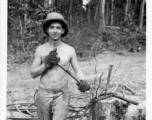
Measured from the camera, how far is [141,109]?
2.38m

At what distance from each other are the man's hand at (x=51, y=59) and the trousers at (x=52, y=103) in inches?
10.8

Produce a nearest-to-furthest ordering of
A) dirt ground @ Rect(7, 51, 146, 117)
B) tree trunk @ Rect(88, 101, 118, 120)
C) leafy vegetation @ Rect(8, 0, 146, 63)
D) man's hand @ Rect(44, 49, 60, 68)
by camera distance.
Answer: man's hand @ Rect(44, 49, 60, 68), tree trunk @ Rect(88, 101, 118, 120), dirt ground @ Rect(7, 51, 146, 117), leafy vegetation @ Rect(8, 0, 146, 63)

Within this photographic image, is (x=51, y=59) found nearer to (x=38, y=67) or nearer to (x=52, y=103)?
(x=38, y=67)

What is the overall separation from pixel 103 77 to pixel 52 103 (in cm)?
342

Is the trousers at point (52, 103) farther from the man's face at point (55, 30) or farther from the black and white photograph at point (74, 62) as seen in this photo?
the man's face at point (55, 30)

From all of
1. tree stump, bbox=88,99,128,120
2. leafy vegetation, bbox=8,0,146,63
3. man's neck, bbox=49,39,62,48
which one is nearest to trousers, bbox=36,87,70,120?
tree stump, bbox=88,99,128,120

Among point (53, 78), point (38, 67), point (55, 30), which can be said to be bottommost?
point (53, 78)

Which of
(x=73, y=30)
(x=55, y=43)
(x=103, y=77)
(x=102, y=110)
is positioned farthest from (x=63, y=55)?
(x=73, y=30)

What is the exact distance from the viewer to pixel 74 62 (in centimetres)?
200

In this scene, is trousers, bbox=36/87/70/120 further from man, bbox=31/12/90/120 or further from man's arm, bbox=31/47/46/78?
man's arm, bbox=31/47/46/78

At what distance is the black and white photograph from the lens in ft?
6.15

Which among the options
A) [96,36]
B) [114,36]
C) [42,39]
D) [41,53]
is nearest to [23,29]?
[42,39]

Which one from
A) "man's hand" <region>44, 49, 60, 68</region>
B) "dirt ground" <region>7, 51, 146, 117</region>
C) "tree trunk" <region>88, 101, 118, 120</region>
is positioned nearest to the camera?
"man's hand" <region>44, 49, 60, 68</region>

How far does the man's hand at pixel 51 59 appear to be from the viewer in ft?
5.65
